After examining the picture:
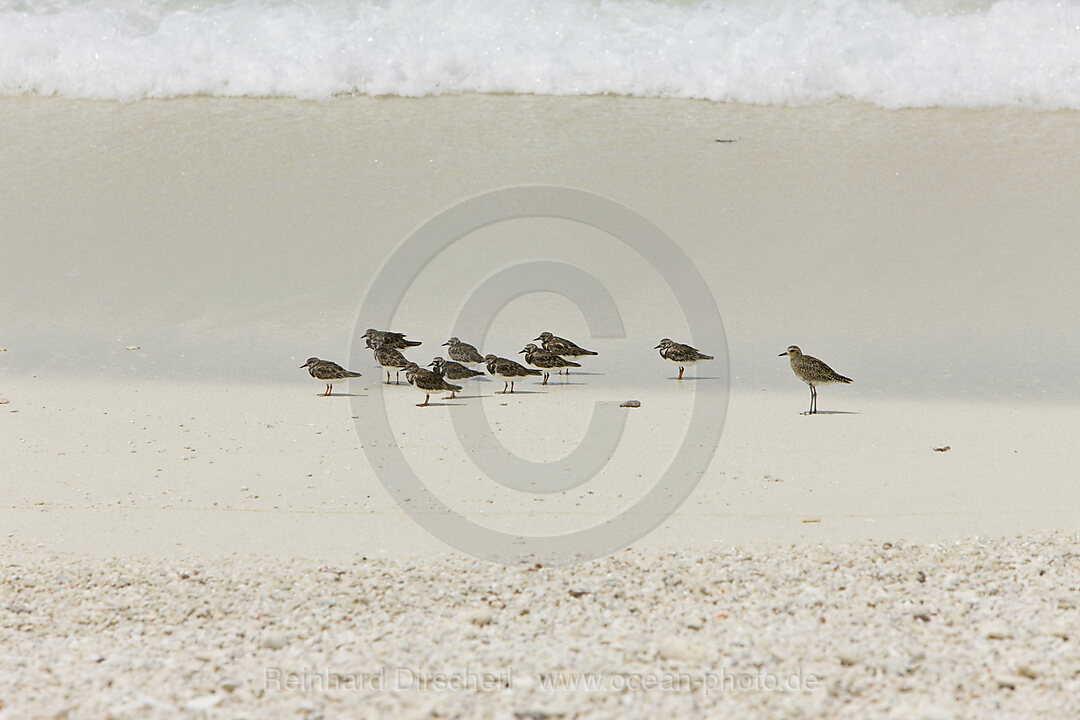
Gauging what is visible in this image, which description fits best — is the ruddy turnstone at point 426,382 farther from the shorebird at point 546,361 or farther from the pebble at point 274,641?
the pebble at point 274,641

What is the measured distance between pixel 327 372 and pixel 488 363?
1.25 metres

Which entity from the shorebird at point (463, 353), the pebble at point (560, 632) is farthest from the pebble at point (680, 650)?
the shorebird at point (463, 353)

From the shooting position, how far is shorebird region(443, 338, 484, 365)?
27.9 feet

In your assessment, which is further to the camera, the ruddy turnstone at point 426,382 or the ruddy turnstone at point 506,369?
the ruddy turnstone at point 506,369

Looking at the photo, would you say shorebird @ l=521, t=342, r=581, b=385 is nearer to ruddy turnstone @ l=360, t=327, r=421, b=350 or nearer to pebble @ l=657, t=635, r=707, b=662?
ruddy turnstone @ l=360, t=327, r=421, b=350

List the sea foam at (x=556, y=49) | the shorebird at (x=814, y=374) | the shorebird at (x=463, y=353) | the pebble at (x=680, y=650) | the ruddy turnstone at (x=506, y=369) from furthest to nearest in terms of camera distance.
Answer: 1. the sea foam at (x=556, y=49)
2. the shorebird at (x=463, y=353)
3. the ruddy turnstone at (x=506, y=369)
4. the shorebird at (x=814, y=374)
5. the pebble at (x=680, y=650)

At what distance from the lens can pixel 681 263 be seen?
980cm

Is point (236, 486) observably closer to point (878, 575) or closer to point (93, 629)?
point (93, 629)

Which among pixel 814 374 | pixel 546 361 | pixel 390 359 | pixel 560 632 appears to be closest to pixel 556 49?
pixel 546 361

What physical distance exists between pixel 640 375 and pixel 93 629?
503 cm

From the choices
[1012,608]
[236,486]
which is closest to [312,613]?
[236,486]

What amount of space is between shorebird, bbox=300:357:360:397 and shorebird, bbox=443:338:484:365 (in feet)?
3.52

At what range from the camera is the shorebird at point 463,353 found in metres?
8.52

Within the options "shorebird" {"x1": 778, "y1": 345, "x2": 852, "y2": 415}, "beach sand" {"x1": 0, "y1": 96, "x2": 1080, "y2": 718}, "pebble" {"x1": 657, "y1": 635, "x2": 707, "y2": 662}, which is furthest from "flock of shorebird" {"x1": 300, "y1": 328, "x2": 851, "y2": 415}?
"pebble" {"x1": 657, "y1": 635, "x2": 707, "y2": 662}
